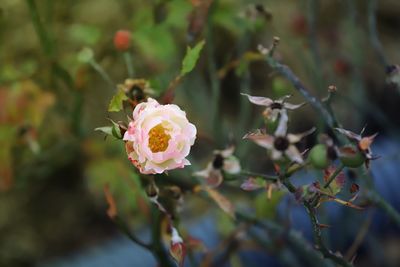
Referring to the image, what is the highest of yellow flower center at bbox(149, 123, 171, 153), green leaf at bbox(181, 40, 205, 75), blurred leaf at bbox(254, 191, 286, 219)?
green leaf at bbox(181, 40, 205, 75)

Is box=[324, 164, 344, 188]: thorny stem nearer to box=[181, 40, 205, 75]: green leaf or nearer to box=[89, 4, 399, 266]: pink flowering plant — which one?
box=[89, 4, 399, 266]: pink flowering plant

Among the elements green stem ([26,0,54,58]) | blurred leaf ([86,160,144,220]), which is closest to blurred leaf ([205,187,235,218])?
green stem ([26,0,54,58])

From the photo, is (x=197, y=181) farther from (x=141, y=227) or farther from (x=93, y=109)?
(x=93, y=109)

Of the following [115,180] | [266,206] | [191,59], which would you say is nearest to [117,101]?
[191,59]

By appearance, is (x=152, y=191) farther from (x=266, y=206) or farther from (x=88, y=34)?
(x=88, y=34)

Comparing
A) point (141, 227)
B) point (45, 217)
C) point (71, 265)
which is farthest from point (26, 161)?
point (45, 217)

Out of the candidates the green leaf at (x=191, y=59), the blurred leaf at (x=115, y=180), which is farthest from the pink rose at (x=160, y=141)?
the blurred leaf at (x=115, y=180)
